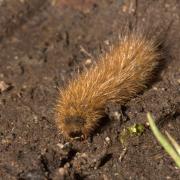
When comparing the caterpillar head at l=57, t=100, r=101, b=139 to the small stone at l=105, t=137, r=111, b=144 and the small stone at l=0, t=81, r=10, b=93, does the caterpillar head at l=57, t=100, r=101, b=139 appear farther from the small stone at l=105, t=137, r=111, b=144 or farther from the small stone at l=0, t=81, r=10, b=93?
the small stone at l=0, t=81, r=10, b=93

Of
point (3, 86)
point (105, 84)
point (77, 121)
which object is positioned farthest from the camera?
point (3, 86)

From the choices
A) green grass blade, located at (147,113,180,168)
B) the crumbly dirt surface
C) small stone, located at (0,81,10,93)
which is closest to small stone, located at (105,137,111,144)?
the crumbly dirt surface

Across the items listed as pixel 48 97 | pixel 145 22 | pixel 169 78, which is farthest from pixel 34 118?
pixel 145 22

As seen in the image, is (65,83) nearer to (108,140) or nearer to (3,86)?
(3,86)

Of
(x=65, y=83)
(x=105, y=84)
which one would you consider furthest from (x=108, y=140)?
(x=65, y=83)

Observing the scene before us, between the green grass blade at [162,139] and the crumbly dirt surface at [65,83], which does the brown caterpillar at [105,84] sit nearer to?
the crumbly dirt surface at [65,83]

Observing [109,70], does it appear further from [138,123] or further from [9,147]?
[9,147]
